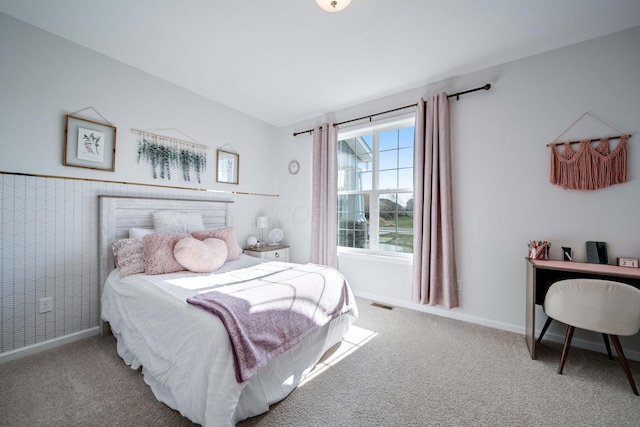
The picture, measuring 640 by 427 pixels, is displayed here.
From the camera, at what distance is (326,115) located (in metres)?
3.66

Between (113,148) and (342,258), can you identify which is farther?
(342,258)

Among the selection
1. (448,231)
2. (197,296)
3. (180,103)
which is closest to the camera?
(197,296)

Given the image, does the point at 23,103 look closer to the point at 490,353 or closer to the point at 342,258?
the point at 342,258

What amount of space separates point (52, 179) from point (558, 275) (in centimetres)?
442

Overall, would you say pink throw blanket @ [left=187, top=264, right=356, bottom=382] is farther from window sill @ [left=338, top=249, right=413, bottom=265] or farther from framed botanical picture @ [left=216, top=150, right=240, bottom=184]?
framed botanical picture @ [left=216, top=150, right=240, bottom=184]

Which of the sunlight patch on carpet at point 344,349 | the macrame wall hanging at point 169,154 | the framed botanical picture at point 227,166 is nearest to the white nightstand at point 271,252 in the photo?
the framed botanical picture at point 227,166

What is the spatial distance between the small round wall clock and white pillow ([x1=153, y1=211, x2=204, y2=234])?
65.6 inches

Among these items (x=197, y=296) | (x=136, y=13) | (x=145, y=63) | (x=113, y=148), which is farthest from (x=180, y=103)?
(x=197, y=296)

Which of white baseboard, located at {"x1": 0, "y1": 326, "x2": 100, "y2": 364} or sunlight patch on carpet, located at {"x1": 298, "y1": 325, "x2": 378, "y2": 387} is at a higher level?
white baseboard, located at {"x1": 0, "y1": 326, "x2": 100, "y2": 364}

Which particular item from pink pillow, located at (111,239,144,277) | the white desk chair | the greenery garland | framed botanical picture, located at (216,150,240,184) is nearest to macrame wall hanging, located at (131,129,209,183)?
the greenery garland

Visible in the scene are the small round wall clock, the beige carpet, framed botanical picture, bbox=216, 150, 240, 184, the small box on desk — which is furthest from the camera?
the small round wall clock

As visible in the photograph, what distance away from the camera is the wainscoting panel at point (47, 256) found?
75.1 inches

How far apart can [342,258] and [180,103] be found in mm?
2855

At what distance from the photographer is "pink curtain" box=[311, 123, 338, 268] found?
136 inches
